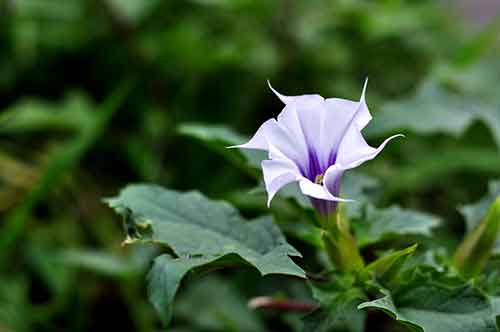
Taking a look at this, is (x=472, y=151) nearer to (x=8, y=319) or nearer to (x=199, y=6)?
(x=199, y=6)

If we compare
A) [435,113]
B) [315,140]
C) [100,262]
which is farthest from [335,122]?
[100,262]

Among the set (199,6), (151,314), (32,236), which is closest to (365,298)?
(151,314)

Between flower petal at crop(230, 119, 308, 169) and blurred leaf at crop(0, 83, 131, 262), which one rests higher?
flower petal at crop(230, 119, 308, 169)

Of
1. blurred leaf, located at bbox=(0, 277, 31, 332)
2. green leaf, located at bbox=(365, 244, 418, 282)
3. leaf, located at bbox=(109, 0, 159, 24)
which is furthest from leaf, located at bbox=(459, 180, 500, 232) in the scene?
leaf, located at bbox=(109, 0, 159, 24)

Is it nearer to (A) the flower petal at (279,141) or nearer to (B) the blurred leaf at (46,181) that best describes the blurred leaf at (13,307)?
(B) the blurred leaf at (46,181)

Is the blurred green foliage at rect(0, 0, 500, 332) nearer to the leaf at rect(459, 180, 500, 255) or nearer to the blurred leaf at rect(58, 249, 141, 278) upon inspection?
Answer: the blurred leaf at rect(58, 249, 141, 278)

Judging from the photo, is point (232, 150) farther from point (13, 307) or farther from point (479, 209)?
point (13, 307)
